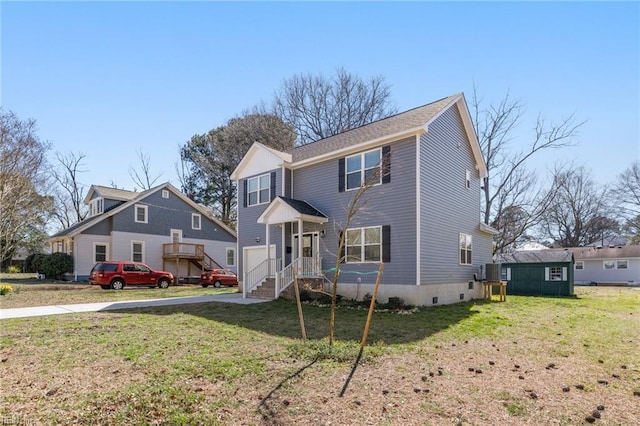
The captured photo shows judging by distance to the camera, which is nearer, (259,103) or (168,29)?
(168,29)

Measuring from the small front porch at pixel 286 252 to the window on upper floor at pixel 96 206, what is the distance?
18.7 meters

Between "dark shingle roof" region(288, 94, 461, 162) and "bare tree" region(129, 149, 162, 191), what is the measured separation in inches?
1082

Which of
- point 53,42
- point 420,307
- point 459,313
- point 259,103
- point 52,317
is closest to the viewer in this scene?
point 53,42

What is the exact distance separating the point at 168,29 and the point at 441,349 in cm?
995

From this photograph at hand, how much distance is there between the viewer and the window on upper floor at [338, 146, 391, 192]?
1388 centimetres

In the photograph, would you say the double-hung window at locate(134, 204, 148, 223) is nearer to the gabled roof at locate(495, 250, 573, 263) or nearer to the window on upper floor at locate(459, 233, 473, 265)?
the window on upper floor at locate(459, 233, 473, 265)

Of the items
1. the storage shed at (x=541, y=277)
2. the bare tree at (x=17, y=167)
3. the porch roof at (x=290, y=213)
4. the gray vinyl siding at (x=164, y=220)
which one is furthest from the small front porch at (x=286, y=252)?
the gray vinyl siding at (x=164, y=220)

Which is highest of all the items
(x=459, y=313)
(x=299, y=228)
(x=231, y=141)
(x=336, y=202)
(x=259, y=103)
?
(x=259, y=103)

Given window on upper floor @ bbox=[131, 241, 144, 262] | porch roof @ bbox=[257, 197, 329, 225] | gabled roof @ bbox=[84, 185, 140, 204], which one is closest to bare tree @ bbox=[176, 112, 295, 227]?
gabled roof @ bbox=[84, 185, 140, 204]

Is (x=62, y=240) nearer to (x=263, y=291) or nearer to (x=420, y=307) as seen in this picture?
(x=263, y=291)

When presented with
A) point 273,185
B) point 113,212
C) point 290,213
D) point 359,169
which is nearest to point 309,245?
point 290,213

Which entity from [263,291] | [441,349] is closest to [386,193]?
[263,291]

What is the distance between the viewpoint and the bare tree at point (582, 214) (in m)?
42.5

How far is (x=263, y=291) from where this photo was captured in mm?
15297
